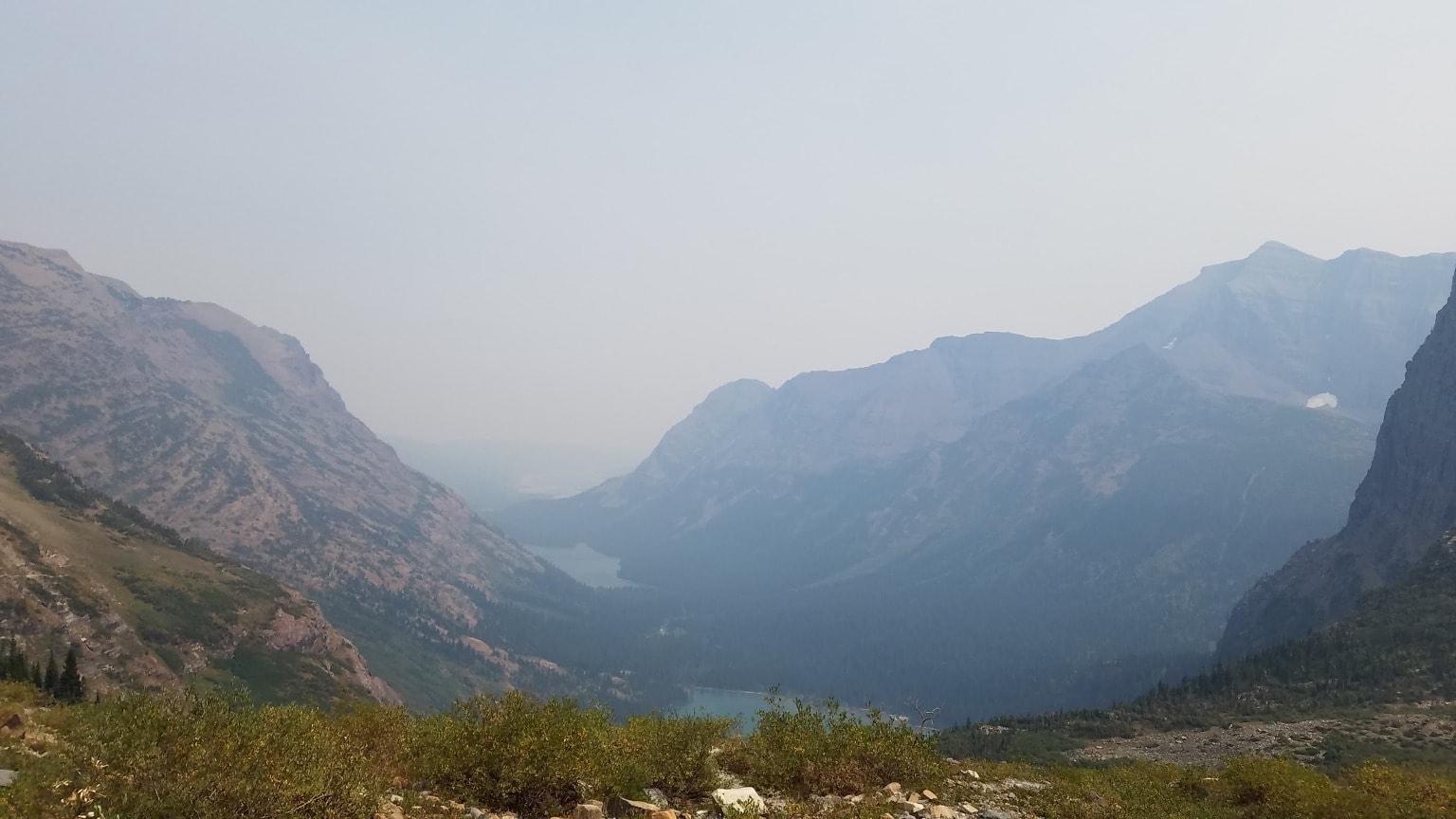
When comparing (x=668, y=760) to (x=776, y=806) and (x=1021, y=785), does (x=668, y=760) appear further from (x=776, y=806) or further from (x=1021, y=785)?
(x=1021, y=785)

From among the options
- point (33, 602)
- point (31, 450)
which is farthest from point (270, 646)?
point (31, 450)

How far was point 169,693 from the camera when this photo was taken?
16.9 metres

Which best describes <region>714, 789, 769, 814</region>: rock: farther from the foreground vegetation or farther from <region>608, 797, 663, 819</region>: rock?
<region>608, 797, 663, 819</region>: rock

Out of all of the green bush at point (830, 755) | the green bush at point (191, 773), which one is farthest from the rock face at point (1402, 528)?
A: the green bush at point (191, 773)

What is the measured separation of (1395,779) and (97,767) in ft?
145

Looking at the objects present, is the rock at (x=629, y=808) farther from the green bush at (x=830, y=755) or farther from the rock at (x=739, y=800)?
the green bush at (x=830, y=755)

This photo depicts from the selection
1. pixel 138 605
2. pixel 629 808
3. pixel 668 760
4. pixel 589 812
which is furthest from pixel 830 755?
pixel 138 605

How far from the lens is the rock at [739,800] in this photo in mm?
16578

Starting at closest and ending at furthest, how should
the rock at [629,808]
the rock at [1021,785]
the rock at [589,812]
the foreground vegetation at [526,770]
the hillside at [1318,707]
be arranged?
the foreground vegetation at [526,770]
the rock at [589,812]
the rock at [629,808]
the rock at [1021,785]
the hillside at [1318,707]

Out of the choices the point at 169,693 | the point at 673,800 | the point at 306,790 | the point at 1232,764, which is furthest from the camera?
the point at 1232,764

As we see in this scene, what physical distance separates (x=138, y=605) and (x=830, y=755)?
539 feet

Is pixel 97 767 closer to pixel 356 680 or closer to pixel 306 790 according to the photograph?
pixel 306 790

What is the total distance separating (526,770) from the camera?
17.4 m

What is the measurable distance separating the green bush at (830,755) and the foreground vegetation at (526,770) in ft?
0.21
